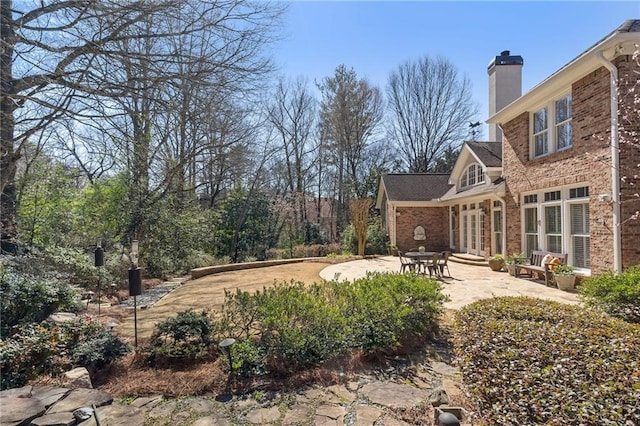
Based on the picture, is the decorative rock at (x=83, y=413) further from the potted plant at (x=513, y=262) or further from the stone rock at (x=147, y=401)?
the potted plant at (x=513, y=262)

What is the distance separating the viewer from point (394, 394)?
11.2 feet

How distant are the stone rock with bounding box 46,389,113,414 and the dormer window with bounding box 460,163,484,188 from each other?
14640 mm

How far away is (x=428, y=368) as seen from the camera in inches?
161

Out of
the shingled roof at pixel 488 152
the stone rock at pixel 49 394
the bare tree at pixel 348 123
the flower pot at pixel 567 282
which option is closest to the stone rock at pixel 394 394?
the stone rock at pixel 49 394

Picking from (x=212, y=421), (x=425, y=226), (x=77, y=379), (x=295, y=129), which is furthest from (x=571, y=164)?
(x=295, y=129)

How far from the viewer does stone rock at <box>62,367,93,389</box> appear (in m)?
3.51

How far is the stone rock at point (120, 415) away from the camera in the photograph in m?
2.85

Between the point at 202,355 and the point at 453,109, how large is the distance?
26.8 m

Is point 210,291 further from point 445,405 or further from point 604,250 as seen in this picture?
point 604,250

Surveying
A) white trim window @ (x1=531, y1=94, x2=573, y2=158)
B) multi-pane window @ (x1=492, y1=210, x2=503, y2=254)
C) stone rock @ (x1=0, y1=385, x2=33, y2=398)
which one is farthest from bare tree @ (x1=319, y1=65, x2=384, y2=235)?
stone rock @ (x1=0, y1=385, x2=33, y2=398)

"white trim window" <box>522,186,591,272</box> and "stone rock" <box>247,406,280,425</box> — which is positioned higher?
"white trim window" <box>522,186,591,272</box>

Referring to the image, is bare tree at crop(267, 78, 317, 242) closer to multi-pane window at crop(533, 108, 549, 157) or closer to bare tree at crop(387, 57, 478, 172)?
bare tree at crop(387, 57, 478, 172)

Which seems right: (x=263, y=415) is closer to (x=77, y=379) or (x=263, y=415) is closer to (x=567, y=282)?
(x=77, y=379)

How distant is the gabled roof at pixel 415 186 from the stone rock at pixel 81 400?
1600 centimetres
